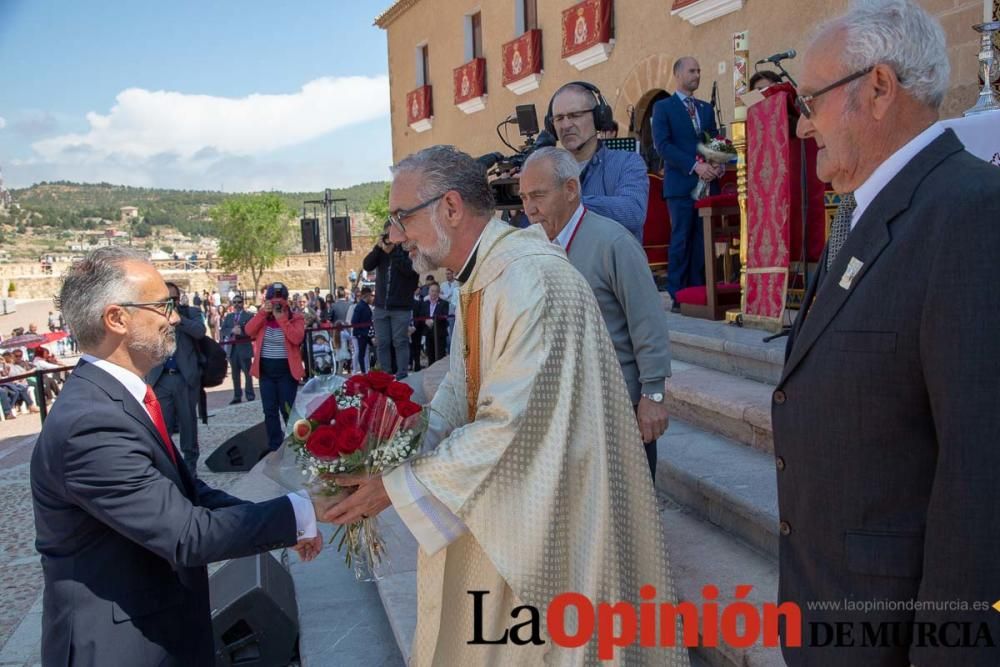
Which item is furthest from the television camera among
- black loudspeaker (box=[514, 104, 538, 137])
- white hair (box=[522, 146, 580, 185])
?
white hair (box=[522, 146, 580, 185])

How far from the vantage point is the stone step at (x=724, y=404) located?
12.9 ft

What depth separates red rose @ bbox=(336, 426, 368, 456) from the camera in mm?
2051

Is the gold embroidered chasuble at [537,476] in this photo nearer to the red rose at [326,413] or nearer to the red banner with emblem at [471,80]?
the red rose at [326,413]

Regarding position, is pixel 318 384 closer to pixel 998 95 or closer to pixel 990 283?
pixel 990 283

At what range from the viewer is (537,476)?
2.01 metres

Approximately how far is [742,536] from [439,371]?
191 inches

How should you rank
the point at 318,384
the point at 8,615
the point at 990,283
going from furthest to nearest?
the point at 8,615
the point at 318,384
the point at 990,283

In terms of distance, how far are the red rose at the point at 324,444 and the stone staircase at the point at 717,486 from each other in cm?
147

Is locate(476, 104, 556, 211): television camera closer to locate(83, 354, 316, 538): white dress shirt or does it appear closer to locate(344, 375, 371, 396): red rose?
locate(344, 375, 371, 396): red rose

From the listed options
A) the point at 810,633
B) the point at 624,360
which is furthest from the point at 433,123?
the point at 810,633

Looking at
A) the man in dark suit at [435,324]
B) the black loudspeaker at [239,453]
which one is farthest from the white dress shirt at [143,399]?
the man in dark suit at [435,324]

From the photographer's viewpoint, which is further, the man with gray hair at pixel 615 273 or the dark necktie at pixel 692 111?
the dark necktie at pixel 692 111

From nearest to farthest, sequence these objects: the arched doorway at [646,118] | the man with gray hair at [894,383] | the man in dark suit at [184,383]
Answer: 1. the man with gray hair at [894,383]
2. the man in dark suit at [184,383]
3. the arched doorway at [646,118]

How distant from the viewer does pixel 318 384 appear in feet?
8.79
